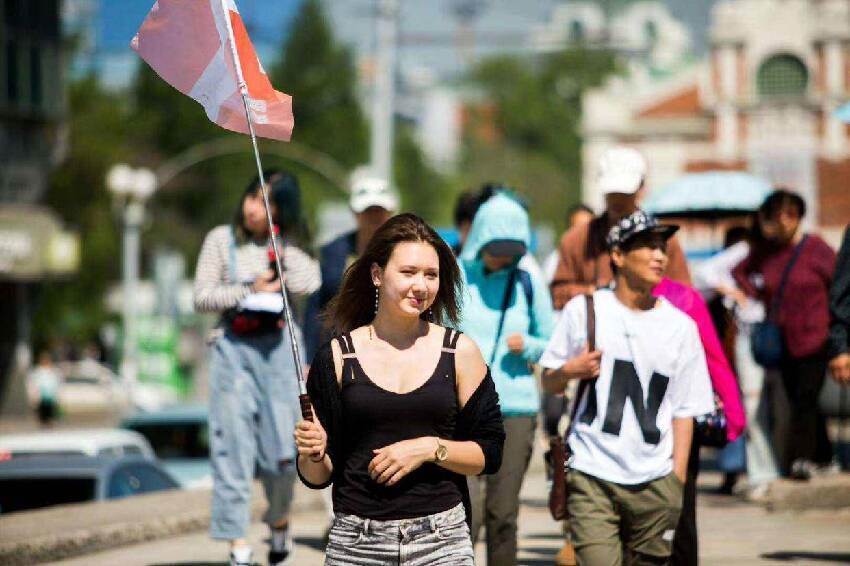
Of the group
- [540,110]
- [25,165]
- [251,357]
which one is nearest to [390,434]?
[251,357]

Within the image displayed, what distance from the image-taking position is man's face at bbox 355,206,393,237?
29.7 ft

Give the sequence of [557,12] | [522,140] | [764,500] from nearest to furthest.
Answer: [764,500], [522,140], [557,12]

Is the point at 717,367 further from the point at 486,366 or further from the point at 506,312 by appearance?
the point at 486,366

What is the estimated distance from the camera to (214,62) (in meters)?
6.06

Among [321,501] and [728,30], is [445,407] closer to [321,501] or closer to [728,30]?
[321,501]

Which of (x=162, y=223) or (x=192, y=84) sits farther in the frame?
(x=162, y=223)

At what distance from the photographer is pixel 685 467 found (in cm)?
678

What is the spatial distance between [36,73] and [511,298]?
3873 cm

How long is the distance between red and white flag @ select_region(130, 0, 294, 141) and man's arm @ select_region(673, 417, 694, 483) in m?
1.80

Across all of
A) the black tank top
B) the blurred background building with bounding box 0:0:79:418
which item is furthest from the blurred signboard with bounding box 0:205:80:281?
the black tank top

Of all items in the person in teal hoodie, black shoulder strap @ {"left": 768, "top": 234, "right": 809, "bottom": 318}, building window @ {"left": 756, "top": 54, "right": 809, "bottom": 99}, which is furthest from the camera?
building window @ {"left": 756, "top": 54, "right": 809, "bottom": 99}

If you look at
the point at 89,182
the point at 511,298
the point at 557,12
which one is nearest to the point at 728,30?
the point at 89,182

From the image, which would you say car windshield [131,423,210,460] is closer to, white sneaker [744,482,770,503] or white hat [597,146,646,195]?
white sneaker [744,482,770,503]

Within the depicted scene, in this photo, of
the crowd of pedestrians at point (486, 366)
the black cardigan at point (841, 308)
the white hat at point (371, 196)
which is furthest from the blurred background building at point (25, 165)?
the black cardigan at point (841, 308)
